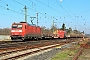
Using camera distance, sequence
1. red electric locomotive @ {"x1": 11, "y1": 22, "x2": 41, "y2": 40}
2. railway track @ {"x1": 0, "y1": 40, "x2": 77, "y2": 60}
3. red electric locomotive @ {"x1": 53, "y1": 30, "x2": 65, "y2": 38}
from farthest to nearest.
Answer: red electric locomotive @ {"x1": 53, "y1": 30, "x2": 65, "y2": 38}
red electric locomotive @ {"x1": 11, "y1": 22, "x2": 41, "y2": 40}
railway track @ {"x1": 0, "y1": 40, "x2": 77, "y2": 60}

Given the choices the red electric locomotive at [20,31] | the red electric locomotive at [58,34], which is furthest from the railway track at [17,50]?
the red electric locomotive at [58,34]

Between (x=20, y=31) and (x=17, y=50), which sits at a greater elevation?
(x=20, y=31)

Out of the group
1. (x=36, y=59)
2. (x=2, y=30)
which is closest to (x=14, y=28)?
(x=36, y=59)

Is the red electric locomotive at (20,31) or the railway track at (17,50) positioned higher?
the red electric locomotive at (20,31)

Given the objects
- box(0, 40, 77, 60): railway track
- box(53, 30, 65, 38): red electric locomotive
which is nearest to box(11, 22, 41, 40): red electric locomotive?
box(0, 40, 77, 60): railway track

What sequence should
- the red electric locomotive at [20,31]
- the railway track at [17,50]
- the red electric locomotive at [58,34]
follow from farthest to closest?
the red electric locomotive at [58,34]
the red electric locomotive at [20,31]
the railway track at [17,50]

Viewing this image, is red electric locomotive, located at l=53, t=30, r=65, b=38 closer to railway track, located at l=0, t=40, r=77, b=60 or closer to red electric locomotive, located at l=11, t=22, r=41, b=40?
red electric locomotive, located at l=11, t=22, r=41, b=40

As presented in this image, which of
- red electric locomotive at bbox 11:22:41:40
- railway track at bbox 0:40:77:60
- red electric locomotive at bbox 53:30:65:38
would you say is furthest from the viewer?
red electric locomotive at bbox 53:30:65:38

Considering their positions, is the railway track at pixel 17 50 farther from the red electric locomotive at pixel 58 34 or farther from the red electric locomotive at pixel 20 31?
the red electric locomotive at pixel 58 34

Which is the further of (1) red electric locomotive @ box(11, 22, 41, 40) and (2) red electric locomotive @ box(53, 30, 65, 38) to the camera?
(2) red electric locomotive @ box(53, 30, 65, 38)

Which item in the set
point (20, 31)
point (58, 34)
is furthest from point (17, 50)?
point (58, 34)

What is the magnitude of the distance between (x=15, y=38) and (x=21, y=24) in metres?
3.25

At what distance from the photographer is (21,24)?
46.6 metres

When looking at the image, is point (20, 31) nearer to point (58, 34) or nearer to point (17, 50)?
point (17, 50)
